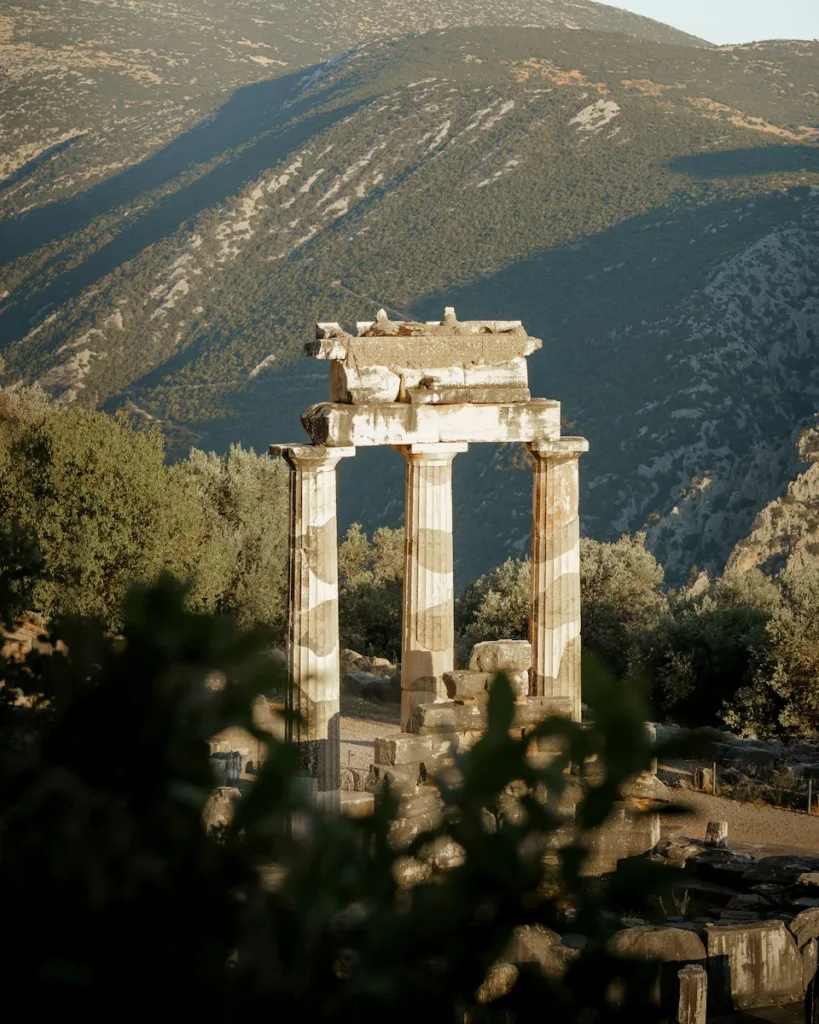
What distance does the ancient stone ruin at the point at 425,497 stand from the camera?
14.1 m

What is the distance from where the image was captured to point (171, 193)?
79.1m

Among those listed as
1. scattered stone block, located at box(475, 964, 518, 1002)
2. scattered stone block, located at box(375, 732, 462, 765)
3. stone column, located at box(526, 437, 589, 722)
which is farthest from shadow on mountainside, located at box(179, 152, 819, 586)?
scattered stone block, located at box(475, 964, 518, 1002)

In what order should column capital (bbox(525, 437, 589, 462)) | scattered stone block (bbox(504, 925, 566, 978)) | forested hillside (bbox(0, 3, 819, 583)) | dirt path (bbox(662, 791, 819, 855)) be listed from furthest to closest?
forested hillside (bbox(0, 3, 819, 583)) < dirt path (bbox(662, 791, 819, 855)) < column capital (bbox(525, 437, 589, 462)) < scattered stone block (bbox(504, 925, 566, 978))

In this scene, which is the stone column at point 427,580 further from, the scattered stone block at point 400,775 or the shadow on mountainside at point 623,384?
the shadow on mountainside at point 623,384

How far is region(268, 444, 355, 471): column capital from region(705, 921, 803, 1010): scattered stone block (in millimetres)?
5512

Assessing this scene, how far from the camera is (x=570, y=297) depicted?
197 ft

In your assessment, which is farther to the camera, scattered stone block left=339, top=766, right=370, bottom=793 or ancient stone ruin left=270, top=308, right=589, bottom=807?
scattered stone block left=339, top=766, right=370, bottom=793

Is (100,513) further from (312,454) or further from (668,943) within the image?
(668,943)

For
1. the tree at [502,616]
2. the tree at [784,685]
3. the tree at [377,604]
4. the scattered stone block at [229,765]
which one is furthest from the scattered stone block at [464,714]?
the tree at [377,604]

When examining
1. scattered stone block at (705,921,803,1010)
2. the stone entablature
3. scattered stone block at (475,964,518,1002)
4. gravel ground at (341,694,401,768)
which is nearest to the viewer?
scattered stone block at (475,964,518,1002)

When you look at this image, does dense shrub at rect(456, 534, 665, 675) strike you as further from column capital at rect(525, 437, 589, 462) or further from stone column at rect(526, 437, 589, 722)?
column capital at rect(525, 437, 589, 462)

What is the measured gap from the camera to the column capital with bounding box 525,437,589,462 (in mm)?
15164

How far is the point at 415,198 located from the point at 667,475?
26.8 metres

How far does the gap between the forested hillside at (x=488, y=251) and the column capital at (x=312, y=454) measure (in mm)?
31343
